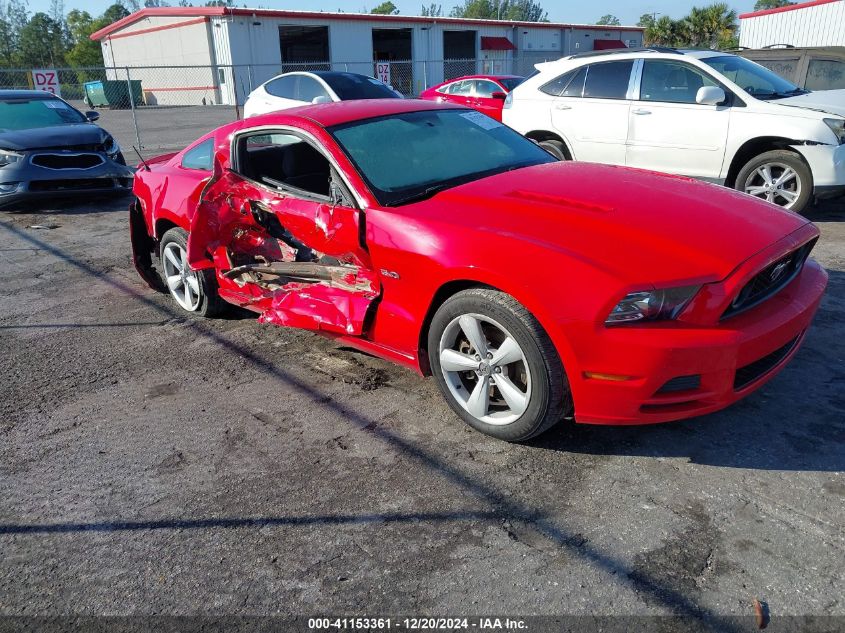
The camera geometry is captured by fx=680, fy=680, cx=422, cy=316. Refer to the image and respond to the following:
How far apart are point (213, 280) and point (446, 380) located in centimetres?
251

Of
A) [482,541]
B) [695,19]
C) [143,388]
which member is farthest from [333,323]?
[695,19]

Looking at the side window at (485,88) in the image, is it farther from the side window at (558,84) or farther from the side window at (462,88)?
the side window at (558,84)

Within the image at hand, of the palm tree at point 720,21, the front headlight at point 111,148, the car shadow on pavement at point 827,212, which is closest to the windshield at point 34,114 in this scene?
the front headlight at point 111,148

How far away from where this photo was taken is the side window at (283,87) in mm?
13000

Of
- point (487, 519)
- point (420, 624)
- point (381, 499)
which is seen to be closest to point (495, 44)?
point (381, 499)

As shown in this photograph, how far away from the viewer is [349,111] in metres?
4.42

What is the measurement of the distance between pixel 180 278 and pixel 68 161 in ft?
18.6

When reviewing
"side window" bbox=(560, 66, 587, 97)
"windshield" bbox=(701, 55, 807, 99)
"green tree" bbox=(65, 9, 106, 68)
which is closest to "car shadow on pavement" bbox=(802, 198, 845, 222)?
"windshield" bbox=(701, 55, 807, 99)

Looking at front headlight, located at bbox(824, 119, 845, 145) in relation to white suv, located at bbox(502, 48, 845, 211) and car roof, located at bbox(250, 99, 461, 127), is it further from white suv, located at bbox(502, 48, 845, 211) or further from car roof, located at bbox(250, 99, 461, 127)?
car roof, located at bbox(250, 99, 461, 127)

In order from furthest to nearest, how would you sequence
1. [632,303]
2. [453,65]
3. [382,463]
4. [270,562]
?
1. [453,65]
2. [382,463]
3. [632,303]
4. [270,562]

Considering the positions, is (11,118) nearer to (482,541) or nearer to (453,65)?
(482,541)

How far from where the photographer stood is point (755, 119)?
7023 millimetres

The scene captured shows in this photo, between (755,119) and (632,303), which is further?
(755,119)

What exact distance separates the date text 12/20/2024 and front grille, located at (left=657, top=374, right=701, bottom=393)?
1212mm
